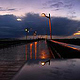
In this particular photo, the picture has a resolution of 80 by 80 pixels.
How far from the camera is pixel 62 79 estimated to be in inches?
156

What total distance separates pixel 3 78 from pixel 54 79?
3284mm

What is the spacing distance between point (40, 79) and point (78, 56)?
235 inches

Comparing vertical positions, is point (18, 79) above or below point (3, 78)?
above

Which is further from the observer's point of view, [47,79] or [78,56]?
[78,56]

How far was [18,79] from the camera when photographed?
157 inches

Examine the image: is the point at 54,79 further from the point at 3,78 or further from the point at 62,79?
the point at 3,78

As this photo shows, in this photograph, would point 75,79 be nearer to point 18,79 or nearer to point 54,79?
point 54,79

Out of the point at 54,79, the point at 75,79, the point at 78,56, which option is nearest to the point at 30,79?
the point at 54,79

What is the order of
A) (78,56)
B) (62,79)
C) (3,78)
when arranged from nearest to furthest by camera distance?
(62,79)
(3,78)
(78,56)

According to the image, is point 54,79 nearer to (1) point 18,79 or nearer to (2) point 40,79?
(2) point 40,79

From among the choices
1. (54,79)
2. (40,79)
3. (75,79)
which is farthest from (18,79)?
(75,79)

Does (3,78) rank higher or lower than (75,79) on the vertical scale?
lower

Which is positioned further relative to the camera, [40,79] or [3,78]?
[3,78]

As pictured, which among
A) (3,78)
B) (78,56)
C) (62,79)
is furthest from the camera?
(78,56)
